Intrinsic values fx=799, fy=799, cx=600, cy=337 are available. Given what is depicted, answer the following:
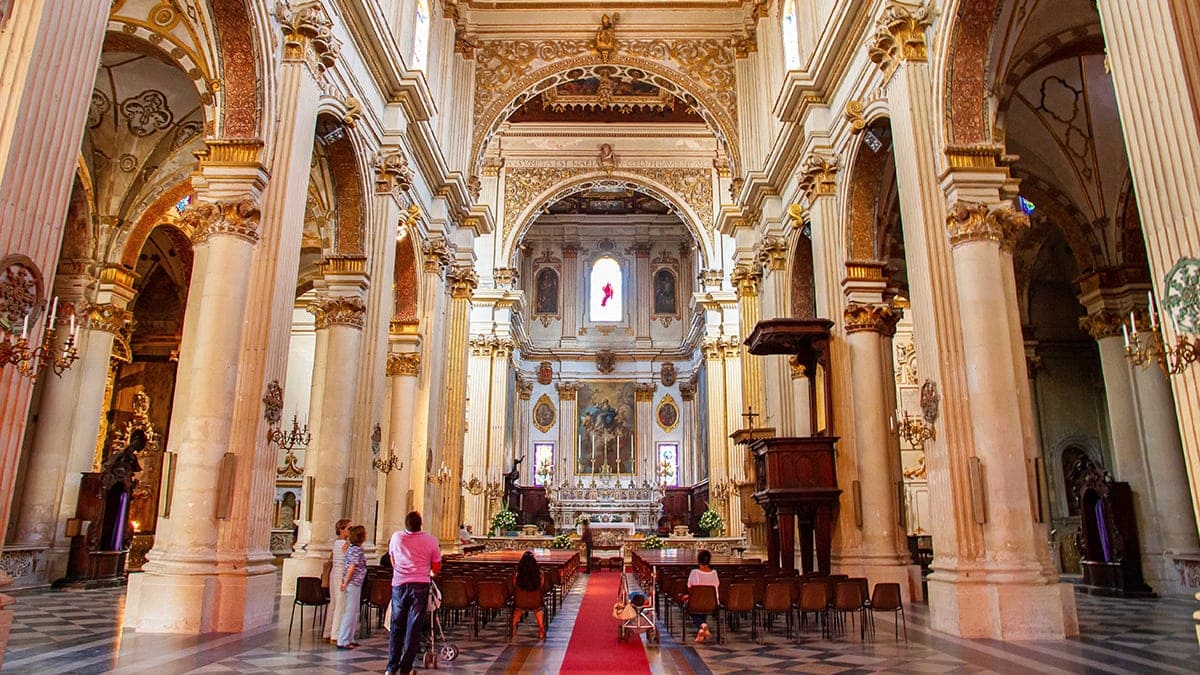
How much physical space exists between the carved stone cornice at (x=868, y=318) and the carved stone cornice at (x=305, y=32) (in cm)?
895

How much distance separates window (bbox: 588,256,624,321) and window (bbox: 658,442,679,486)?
6.94 metres

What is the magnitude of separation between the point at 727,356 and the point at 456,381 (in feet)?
37.0

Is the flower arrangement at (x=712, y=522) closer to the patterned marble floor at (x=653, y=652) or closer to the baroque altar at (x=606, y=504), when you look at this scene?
the baroque altar at (x=606, y=504)

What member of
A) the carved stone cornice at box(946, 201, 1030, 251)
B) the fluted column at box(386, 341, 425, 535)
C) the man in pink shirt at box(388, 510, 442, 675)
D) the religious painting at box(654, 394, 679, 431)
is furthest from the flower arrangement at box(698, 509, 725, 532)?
the man in pink shirt at box(388, 510, 442, 675)

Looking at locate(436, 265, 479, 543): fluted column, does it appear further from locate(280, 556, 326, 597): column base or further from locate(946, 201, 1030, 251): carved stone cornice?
locate(946, 201, 1030, 251): carved stone cornice

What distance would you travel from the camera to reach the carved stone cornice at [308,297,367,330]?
1302 centimetres

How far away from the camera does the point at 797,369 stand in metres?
15.5

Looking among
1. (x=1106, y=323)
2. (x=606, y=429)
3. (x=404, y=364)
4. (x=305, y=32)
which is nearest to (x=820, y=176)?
(x=1106, y=323)

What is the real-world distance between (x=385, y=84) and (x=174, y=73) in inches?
144

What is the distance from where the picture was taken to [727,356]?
28.7 m

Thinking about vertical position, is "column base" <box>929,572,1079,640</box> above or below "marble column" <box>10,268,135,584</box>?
below

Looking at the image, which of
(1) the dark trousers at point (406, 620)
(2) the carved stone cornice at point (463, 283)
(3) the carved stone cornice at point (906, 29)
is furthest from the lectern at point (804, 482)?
(2) the carved stone cornice at point (463, 283)

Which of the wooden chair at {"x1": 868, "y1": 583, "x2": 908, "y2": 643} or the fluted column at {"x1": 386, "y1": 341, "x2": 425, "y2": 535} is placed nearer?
the wooden chair at {"x1": 868, "y1": 583, "x2": 908, "y2": 643}

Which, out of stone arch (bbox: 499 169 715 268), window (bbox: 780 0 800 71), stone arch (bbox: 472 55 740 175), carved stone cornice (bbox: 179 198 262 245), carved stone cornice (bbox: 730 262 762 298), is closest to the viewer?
carved stone cornice (bbox: 179 198 262 245)
